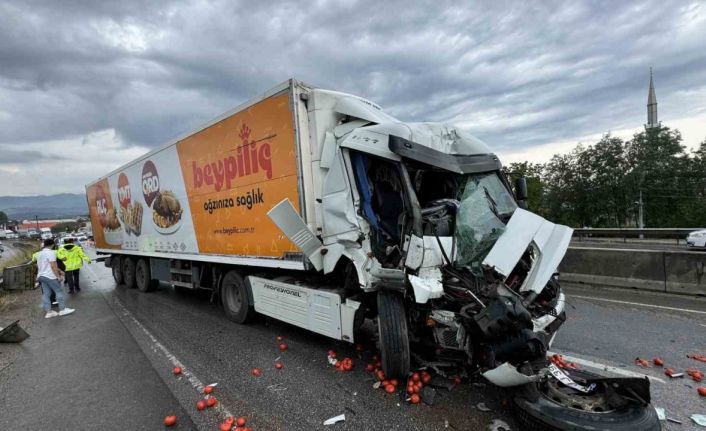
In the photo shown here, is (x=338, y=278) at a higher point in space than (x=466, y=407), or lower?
higher

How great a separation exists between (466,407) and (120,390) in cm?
364

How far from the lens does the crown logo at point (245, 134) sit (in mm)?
5523

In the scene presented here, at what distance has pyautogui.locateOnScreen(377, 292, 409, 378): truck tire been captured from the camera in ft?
11.7

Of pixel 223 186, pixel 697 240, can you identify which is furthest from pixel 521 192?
Result: pixel 697 240

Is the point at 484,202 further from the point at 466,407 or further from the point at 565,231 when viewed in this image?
the point at 466,407

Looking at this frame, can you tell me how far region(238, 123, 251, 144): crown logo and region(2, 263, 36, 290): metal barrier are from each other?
40.4 ft

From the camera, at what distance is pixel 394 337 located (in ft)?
11.7

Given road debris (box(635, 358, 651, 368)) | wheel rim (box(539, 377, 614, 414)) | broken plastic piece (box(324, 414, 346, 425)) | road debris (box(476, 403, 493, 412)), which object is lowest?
road debris (box(635, 358, 651, 368))

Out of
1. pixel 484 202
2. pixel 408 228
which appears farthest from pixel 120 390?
pixel 484 202

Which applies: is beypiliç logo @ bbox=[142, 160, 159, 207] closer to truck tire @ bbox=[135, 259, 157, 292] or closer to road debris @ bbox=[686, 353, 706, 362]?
truck tire @ bbox=[135, 259, 157, 292]

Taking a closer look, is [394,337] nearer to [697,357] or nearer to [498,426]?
[498,426]

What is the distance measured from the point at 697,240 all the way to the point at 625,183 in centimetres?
2887

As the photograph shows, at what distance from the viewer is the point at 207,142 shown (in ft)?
21.2

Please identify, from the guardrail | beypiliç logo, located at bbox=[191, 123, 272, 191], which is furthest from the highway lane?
the guardrail
